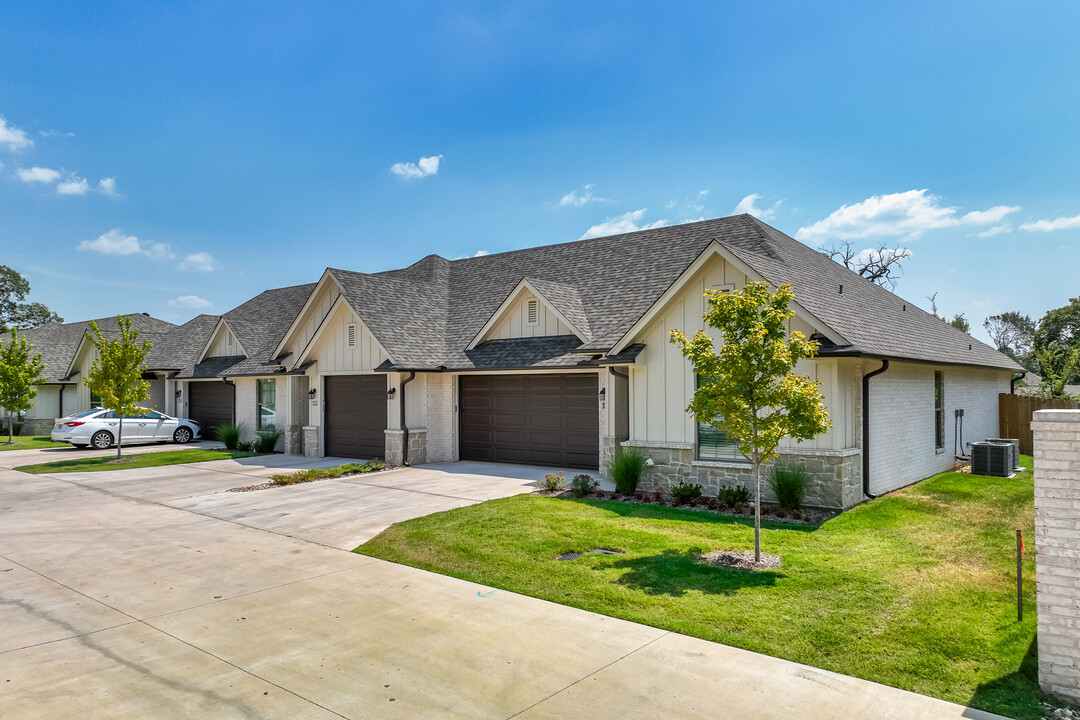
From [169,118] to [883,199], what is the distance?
110ft

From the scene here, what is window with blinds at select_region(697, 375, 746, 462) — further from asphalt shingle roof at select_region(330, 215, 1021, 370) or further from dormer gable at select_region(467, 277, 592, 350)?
dormer gable at select_region(467, 277, 592, 350)

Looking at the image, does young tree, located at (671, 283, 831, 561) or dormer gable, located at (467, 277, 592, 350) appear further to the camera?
dormer gable, located at (467, 277, 592, 350)

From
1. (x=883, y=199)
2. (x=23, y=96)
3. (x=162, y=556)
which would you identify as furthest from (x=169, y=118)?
(x=883, y=199)

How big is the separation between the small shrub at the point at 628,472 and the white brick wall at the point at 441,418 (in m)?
7.18

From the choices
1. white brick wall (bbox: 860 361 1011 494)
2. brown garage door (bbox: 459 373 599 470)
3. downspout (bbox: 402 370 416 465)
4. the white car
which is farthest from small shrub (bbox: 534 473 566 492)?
the white car

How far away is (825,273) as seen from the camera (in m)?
17.7

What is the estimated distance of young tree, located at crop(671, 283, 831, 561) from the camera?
814 centimetres

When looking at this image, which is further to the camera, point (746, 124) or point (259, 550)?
point (746, 124)

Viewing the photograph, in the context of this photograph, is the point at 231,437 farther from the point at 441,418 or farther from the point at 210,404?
the point at 441,418

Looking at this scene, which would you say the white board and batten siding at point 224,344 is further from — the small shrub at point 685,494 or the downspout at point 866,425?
the downspout at point 866,425

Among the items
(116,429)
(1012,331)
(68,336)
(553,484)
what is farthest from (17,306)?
(1012,331)

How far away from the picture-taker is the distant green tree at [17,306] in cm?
6844

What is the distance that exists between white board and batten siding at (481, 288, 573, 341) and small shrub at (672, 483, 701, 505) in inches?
253

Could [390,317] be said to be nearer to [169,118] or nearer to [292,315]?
[169,118]
